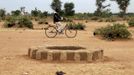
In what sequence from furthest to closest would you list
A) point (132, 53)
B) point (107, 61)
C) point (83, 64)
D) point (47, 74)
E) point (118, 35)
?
point (118, 35)
point (132, 53)
point (107, 61)
point (83, 64)
point (47, 74)

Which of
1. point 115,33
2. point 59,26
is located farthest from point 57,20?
point 115,33

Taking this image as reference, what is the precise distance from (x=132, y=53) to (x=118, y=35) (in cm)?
714

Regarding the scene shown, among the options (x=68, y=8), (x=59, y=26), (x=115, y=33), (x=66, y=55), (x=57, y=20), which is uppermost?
(x=68, y=8)

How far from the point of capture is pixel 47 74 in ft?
33.7

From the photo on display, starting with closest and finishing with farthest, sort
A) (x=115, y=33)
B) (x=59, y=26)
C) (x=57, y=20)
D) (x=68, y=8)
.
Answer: (x=115, y=33) < (x=57, y=20) < (x=59, y=26) < (x=68, y=8)

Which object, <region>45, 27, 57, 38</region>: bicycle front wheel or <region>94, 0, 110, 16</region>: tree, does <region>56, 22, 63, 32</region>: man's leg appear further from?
<region>94, 0, 110, 16</region>: tree

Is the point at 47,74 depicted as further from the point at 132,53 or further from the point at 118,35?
the point at 118,35

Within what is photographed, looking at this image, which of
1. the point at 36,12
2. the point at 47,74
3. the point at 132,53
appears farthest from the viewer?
the point at 36,12

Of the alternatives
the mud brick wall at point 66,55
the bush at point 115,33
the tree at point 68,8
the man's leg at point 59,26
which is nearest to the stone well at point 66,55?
the mud brick wall at point 66,55

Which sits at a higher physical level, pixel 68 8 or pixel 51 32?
pixel 68 8

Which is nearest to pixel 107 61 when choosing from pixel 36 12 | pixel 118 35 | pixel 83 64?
pixel 83 64

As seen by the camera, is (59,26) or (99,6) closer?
(59,26)

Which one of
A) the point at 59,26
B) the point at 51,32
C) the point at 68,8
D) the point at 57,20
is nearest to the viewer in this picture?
the point at 57,20

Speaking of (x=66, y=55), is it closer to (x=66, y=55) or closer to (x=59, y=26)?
(x=66, y=55)
